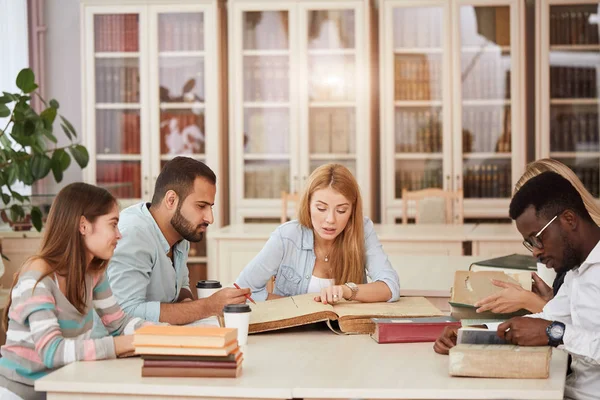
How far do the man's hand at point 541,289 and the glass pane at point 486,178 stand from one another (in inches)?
149

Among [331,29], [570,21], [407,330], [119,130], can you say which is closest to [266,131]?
[331,29]

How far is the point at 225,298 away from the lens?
97.0 inches

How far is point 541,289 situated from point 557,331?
648 millimetres

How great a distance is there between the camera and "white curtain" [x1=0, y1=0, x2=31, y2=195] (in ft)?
20.5

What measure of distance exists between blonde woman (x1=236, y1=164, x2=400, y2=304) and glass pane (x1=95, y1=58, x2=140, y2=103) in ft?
12.6

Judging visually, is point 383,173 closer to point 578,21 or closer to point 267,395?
point 578,21

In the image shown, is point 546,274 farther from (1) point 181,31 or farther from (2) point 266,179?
(1) point 181,31

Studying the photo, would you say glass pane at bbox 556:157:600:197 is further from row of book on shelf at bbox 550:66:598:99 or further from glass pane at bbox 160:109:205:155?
glass pane at bbox 160:109:205:155

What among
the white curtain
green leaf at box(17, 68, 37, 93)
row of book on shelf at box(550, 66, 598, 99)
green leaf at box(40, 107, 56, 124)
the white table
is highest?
the white curtain

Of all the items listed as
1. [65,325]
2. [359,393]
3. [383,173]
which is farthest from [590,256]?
[383,173]

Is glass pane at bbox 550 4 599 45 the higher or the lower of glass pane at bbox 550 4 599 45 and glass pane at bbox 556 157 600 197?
the higher

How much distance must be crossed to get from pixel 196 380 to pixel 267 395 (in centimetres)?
16

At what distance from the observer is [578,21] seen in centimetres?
632

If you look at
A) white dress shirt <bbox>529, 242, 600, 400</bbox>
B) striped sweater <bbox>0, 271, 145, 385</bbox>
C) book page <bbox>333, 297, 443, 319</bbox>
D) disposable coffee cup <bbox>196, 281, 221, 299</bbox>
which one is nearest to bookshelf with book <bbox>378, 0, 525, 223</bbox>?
book page <bbox>333, 297, 443, 319</bbox>
